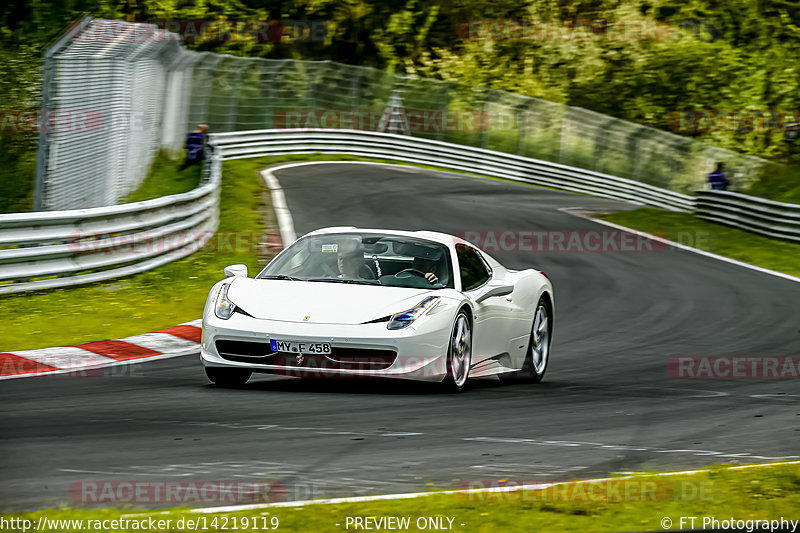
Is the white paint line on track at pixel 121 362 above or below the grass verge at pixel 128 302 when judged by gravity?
above

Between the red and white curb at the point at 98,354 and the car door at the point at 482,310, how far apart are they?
8.71 feet

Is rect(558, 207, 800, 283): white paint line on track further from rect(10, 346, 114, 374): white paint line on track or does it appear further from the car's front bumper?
rect(10, 346, 114, 374): white paint line on track

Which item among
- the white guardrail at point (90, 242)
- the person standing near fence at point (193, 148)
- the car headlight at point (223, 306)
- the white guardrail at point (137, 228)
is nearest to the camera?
the car headlight at point (223, 306)

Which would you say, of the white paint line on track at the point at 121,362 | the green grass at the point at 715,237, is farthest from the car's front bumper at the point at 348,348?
the green grass at the point at 715,237

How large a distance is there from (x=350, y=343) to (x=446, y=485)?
9.63 feet

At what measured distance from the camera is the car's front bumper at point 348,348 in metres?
8.05

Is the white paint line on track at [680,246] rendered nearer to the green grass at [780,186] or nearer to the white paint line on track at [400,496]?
the green grass at [780,186]

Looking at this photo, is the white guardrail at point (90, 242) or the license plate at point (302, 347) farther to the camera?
the white guardrail at point (90, 242)

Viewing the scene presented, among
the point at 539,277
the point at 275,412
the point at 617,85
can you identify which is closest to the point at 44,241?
the point at 539,277

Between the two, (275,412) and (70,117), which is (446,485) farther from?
(70,117)

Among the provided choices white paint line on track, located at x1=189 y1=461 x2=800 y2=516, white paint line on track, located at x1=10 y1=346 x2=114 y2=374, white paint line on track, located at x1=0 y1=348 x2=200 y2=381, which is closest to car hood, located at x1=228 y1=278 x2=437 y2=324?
white paint line on track, located at x1=0 y1=348 x2=200 y2=381

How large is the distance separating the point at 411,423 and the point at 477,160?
104 ft

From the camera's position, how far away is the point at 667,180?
123 ft

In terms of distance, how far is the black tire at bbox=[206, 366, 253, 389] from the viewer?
8503 mm
